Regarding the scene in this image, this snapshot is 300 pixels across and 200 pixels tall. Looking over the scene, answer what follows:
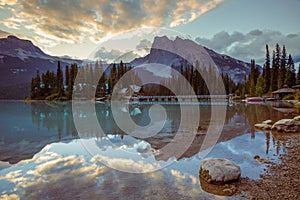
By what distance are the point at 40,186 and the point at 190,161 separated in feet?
14.9

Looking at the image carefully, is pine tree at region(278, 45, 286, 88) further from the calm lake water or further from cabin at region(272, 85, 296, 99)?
the calm lake water

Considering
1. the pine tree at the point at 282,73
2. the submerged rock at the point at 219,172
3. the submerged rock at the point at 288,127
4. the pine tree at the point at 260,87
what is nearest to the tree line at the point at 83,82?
the pine tree at the point at 260,87

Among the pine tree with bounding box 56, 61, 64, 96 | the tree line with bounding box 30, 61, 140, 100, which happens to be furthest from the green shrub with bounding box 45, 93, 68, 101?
the pine tree with bounding box 56, 61, 64, 96

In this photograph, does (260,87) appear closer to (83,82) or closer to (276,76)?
(276,76)

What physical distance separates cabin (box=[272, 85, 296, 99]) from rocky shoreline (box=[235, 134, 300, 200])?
46.1 metres

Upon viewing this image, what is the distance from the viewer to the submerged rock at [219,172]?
199 inches

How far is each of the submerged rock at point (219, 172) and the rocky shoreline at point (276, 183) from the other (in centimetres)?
25

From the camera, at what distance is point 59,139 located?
11.4 meters

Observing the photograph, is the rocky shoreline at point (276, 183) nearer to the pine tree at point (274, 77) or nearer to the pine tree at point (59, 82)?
the pine tree at point (274, 77)

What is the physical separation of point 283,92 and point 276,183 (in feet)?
162

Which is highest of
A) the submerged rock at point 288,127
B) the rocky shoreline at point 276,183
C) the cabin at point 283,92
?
the cabin at point 283,92

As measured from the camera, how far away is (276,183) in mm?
4887

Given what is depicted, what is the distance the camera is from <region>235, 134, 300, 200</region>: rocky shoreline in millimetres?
4336

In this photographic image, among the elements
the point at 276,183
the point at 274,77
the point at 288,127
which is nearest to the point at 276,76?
the point at 274,77
